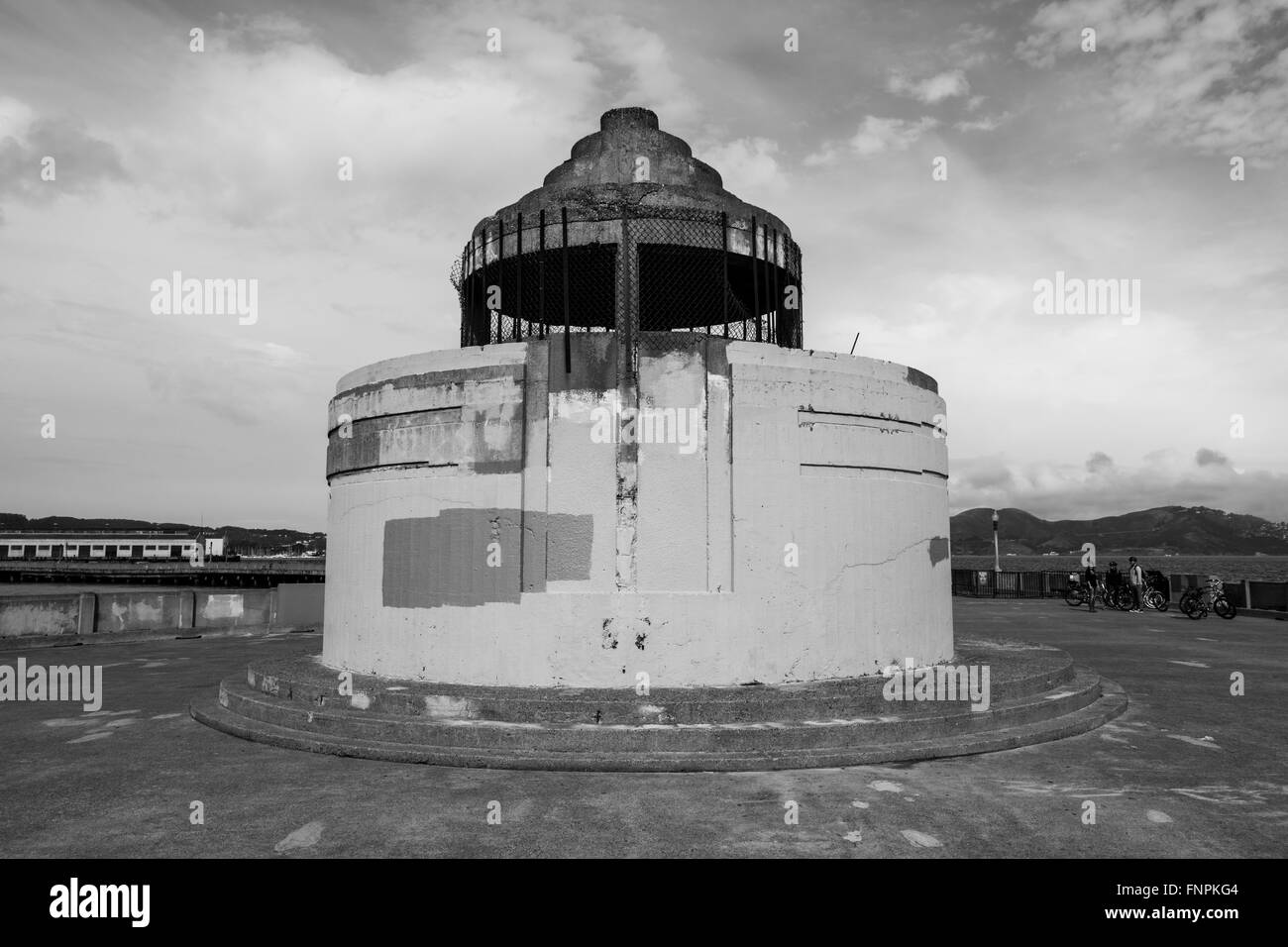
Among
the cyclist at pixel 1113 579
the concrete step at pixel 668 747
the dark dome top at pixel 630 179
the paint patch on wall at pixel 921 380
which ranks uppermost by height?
the dark dome top at pixel 630 179

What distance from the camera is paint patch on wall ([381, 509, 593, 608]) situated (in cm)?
982

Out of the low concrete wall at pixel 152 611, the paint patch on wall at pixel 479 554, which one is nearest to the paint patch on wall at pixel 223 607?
the low concrete wall at pixel 152 611

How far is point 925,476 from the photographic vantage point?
1156 centimetres

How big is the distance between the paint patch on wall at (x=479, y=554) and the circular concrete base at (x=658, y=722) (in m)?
1.07

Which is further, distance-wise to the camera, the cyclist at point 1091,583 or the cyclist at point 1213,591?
the cyclist at point 1091,583

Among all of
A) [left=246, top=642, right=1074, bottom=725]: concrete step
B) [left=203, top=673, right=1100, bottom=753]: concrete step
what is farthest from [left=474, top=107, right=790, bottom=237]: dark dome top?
[left=203, top=673, right=1100, bottom=753]: concrete step

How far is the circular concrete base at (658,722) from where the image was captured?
799 centimetres

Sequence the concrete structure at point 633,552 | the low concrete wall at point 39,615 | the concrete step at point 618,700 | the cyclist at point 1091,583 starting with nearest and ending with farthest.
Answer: the concrete step at point 618,700, the concrete structure at point 633,552, the low concrete wall at point 39,615, the cyclist at point 1091,583

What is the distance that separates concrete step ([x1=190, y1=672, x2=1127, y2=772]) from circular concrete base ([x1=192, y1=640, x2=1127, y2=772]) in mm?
11

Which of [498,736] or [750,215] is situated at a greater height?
[750,215]

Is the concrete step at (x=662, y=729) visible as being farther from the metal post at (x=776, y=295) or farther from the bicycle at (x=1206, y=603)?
the bicycle at (x=1206, y=603)
